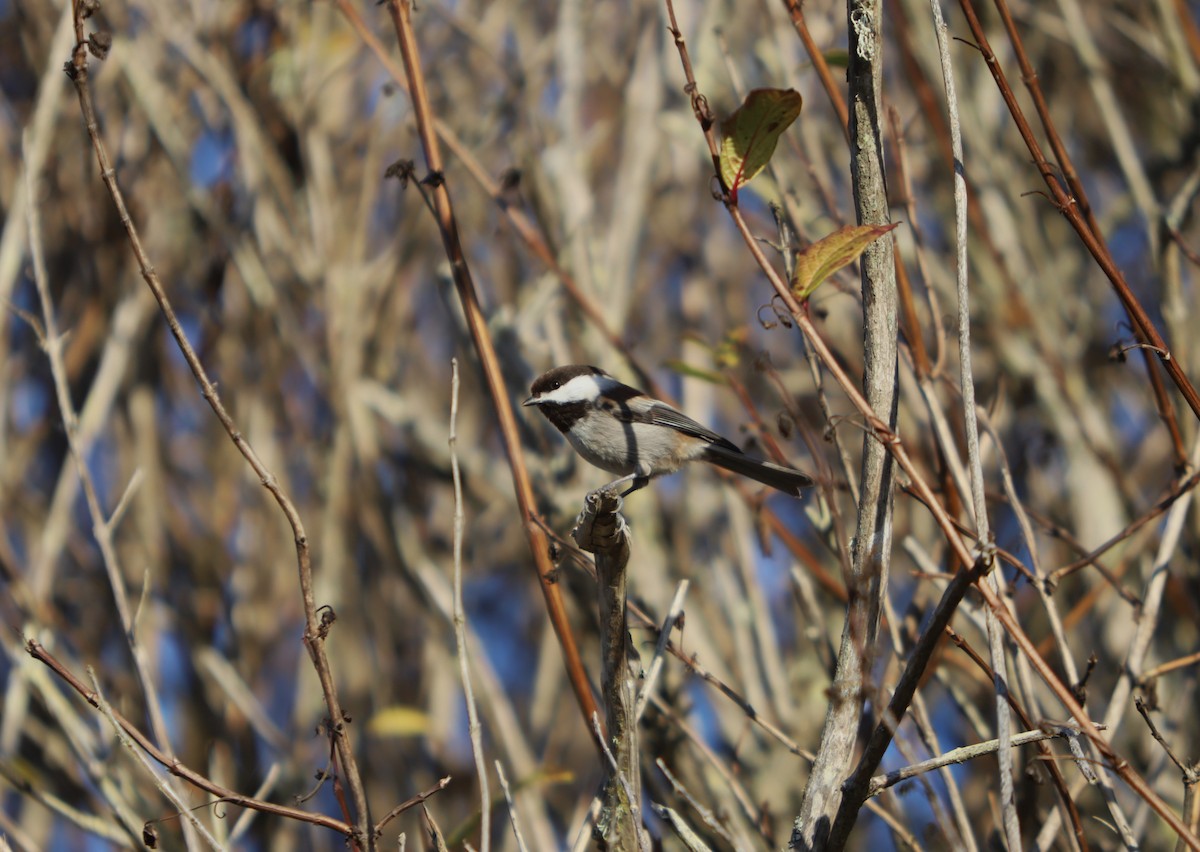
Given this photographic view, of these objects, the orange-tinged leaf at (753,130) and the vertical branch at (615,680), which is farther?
the vertical branch at (615,680)

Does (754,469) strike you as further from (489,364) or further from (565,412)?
(489,364)

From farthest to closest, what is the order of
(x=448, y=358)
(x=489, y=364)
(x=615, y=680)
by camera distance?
(x=448, y=358) → (x=489, y=364) → (x=615, y=680)

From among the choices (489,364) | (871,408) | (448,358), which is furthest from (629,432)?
(448,358)

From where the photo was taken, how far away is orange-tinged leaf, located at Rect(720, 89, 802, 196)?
1.63 metres

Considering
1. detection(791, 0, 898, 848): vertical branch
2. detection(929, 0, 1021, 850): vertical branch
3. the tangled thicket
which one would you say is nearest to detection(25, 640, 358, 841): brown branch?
detection(791, 0, 898, 848): vertical branch

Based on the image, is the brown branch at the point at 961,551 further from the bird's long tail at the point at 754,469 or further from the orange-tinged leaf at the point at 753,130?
the bird's long tail at the point at 754,469

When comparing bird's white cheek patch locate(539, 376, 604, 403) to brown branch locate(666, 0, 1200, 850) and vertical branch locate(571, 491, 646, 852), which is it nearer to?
vertical branch locate(571, 491, 646, 852)

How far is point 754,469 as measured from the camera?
10.8ft

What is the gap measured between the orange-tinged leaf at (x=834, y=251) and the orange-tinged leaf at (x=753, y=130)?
164 mm

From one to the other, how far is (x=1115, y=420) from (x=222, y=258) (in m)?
3.80

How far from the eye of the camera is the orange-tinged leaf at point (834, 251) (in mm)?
1639

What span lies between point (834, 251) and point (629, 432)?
159cm

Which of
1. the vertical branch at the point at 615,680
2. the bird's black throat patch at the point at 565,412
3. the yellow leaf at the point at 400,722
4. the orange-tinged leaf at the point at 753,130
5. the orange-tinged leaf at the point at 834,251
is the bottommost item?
the yellow leaf at the point at 400,722

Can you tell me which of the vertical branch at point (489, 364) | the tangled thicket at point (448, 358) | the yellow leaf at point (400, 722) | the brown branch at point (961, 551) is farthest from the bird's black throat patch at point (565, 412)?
the brown branch at point (961, 551)
